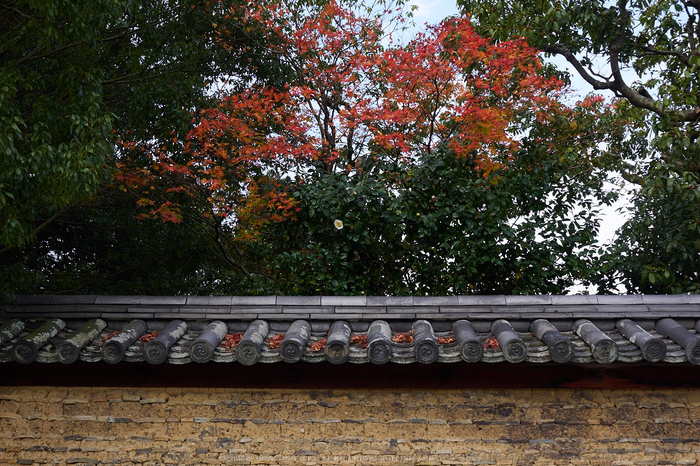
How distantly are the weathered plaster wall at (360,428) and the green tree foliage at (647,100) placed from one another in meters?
4.28

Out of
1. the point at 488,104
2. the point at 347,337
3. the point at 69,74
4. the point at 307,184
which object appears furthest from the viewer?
the point at 488,104

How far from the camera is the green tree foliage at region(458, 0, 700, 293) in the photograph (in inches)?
345

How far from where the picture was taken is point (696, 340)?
4.50 metres

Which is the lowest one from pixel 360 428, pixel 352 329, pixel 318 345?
pixel 360 428

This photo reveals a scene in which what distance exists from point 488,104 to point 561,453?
717 cm

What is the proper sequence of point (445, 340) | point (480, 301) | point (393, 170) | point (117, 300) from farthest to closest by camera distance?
1. point (393, 170)
2. point (117, 300)
3. point (480, 301)
4. point (445, 340)

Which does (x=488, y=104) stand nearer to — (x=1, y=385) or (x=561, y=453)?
(x=561, y=453)

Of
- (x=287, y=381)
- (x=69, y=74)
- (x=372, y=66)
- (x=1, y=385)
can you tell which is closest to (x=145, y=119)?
(x=69, y=74)

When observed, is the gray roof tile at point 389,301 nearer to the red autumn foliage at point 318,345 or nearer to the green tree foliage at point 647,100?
the red autumn foliage at point 318,345

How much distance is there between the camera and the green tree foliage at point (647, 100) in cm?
877

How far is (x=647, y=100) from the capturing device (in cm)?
992

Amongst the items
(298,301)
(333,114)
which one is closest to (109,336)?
(298,301)

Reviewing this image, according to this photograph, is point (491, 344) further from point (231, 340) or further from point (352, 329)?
point (231, 340)

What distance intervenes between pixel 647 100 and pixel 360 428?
25.3 ft
